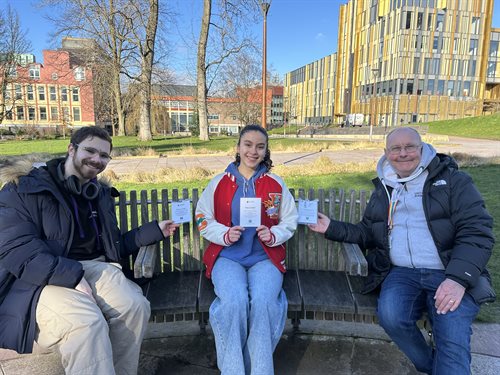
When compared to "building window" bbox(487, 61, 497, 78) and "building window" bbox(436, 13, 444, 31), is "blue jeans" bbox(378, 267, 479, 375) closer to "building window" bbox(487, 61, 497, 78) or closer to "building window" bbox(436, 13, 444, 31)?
"building window" bbox(436, 13, 444, 31)

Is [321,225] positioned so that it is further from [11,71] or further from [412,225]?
[11,71]

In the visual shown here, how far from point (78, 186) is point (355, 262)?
74.2 inches

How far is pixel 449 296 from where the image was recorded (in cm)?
233

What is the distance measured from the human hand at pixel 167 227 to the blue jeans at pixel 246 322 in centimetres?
68

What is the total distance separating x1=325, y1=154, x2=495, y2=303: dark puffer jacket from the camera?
2.39 m

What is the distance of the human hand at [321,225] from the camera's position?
3.05 m

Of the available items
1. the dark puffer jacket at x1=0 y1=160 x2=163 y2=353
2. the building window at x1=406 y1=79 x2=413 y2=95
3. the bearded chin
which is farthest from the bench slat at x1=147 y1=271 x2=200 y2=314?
the building window at x1=406 y1=79 x2=413 y2=95

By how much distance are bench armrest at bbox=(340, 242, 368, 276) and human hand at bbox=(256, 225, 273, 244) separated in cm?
57

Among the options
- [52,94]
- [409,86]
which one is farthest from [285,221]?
[52,94]

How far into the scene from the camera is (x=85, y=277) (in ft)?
8.01

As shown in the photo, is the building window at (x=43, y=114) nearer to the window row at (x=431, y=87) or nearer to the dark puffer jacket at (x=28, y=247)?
the window row at (x=431, y=87)

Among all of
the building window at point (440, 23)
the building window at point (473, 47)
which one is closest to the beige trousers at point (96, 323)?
the building window at point (440, 23)

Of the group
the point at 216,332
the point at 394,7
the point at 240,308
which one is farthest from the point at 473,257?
the point at 394,7

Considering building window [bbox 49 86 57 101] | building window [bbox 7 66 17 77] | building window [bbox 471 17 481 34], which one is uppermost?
building window [bbox 471 17 481 34]
